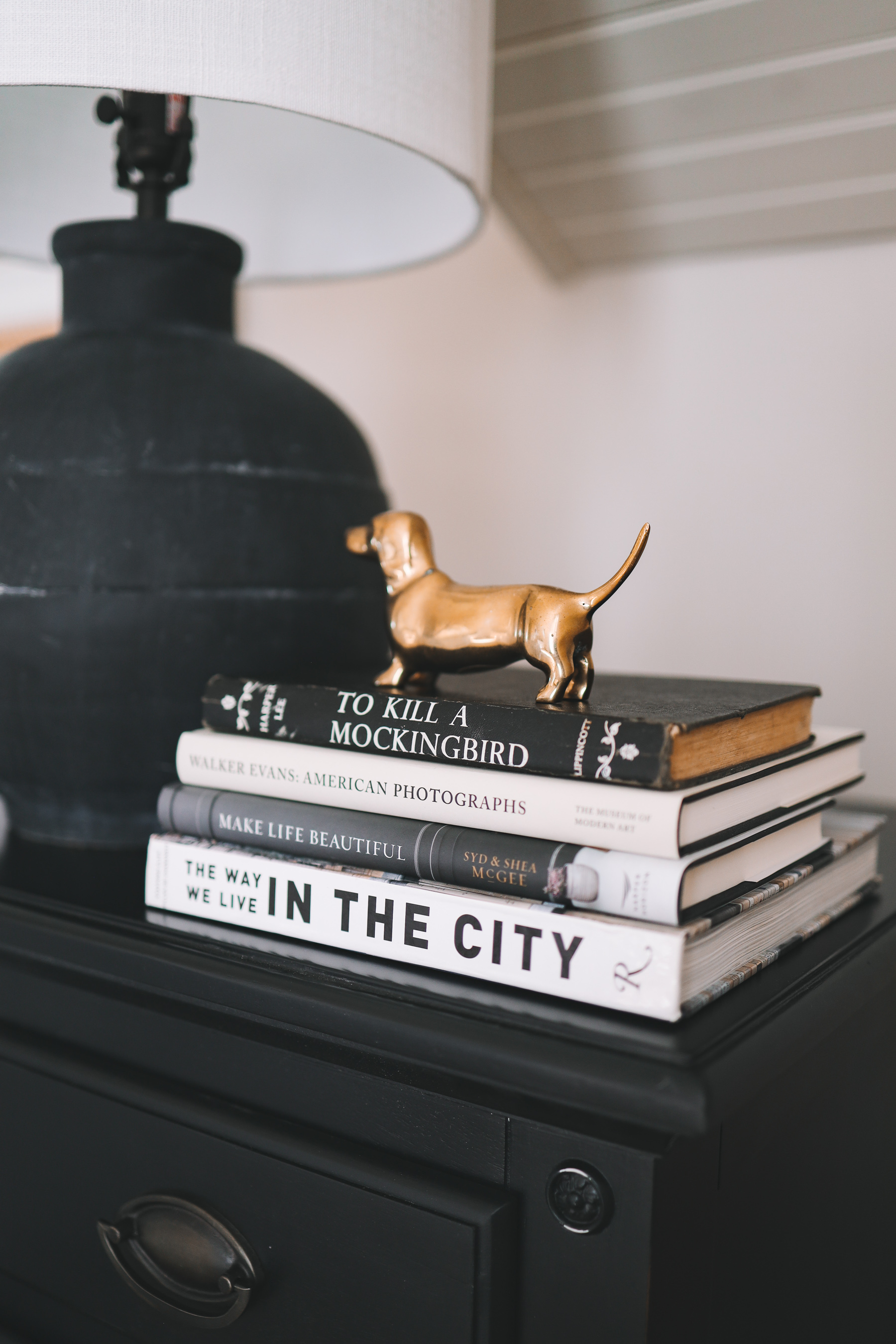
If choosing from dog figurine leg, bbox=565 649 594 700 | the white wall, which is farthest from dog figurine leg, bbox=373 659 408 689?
the white wall

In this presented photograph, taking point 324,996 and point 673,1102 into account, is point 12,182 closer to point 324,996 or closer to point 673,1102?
point 324,996

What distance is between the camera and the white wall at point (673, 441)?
3.26 ft

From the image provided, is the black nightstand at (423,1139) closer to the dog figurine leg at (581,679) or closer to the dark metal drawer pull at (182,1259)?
the dark metal drawer pull at (182,1259)

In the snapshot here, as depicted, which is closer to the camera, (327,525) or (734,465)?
(327,525)

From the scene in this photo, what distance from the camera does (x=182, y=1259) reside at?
1.78 feet

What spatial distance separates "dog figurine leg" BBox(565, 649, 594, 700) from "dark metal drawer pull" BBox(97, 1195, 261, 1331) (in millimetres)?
342

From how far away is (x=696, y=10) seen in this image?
833 mm

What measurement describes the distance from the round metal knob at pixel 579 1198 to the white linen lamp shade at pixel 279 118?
611 millimetres

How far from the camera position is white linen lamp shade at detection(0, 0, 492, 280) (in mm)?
Result: 583

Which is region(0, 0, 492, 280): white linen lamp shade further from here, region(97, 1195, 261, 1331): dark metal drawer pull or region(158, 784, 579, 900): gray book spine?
region(97, 1195, 261, 1331): dark metal drawer pull

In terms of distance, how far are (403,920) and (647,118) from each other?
0.80 m

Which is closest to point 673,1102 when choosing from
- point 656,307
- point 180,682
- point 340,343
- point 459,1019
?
point 459,1019

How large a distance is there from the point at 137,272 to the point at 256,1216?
0.66 meters

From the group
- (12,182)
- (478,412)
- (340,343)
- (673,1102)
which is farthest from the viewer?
(340,343)
